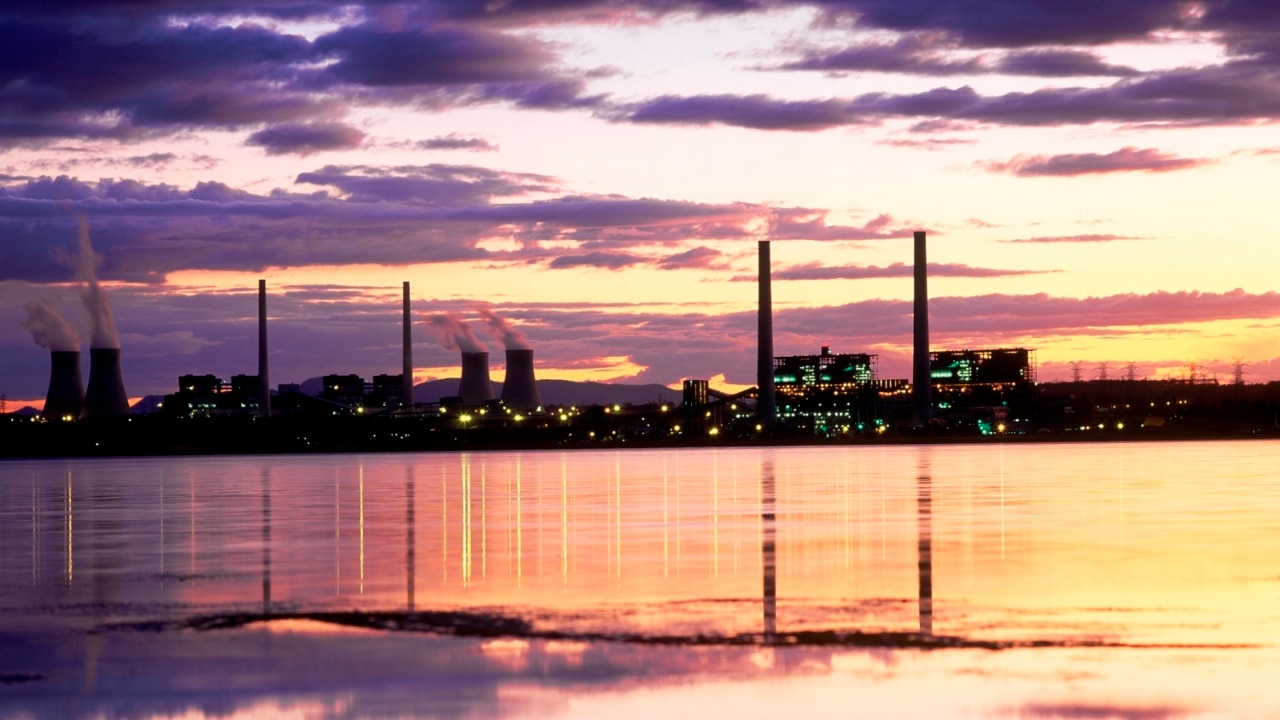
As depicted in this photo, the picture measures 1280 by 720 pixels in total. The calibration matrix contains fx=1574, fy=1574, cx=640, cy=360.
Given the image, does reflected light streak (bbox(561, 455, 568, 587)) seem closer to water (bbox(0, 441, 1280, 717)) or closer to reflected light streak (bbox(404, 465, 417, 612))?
water (bbox(0, 441, 1280, 717))

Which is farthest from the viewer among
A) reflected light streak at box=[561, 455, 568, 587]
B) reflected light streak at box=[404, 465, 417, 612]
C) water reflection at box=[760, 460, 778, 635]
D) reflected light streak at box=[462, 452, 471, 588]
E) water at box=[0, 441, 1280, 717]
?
reflected light streak at box=[561, 455, 568, 587]

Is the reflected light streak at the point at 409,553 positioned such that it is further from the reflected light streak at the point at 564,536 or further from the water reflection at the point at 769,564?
the water reflection at the point at 769,564

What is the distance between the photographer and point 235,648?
680 inches

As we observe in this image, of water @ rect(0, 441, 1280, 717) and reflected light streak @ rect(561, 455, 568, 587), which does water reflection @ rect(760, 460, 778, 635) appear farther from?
reflected light streak @ rect(561, 455, 568, 587)

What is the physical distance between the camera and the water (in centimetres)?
1430

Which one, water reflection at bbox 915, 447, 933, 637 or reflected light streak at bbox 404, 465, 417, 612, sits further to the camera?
reflected light streak at bbox 404, 465, 417, 612

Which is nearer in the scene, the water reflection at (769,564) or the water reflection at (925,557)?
the water reflection at (769,564)

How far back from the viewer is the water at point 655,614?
14297mm

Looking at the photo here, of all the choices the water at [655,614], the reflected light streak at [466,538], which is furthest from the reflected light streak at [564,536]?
the reflected light streak at [466,538]

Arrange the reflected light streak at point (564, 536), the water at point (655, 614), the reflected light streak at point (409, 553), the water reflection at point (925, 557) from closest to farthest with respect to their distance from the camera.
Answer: the water at point (655, 614)
the water reflection at point (925, 557)
the reflected light streak at point (409, 553)
the reflected light streak at point (564, 536)

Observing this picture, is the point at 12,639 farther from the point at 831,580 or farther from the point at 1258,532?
the point at 1258,532

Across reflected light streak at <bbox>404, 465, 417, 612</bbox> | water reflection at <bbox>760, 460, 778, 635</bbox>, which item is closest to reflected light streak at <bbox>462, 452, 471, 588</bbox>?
reflected light streak at <bbox>404, 465, 417, 612</bbox>

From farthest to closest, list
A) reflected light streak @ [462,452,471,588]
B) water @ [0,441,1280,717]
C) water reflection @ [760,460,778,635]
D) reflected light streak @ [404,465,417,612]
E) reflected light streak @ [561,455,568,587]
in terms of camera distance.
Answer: reflected light streak @ [561,455,568,587], reflected light streak @ [462,452,471,588], reflected light streak @ [404,465,417,612], water reflection @ [760,460,778,635], water @ [0,441,1280,717]

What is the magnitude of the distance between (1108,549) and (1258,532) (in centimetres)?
576
